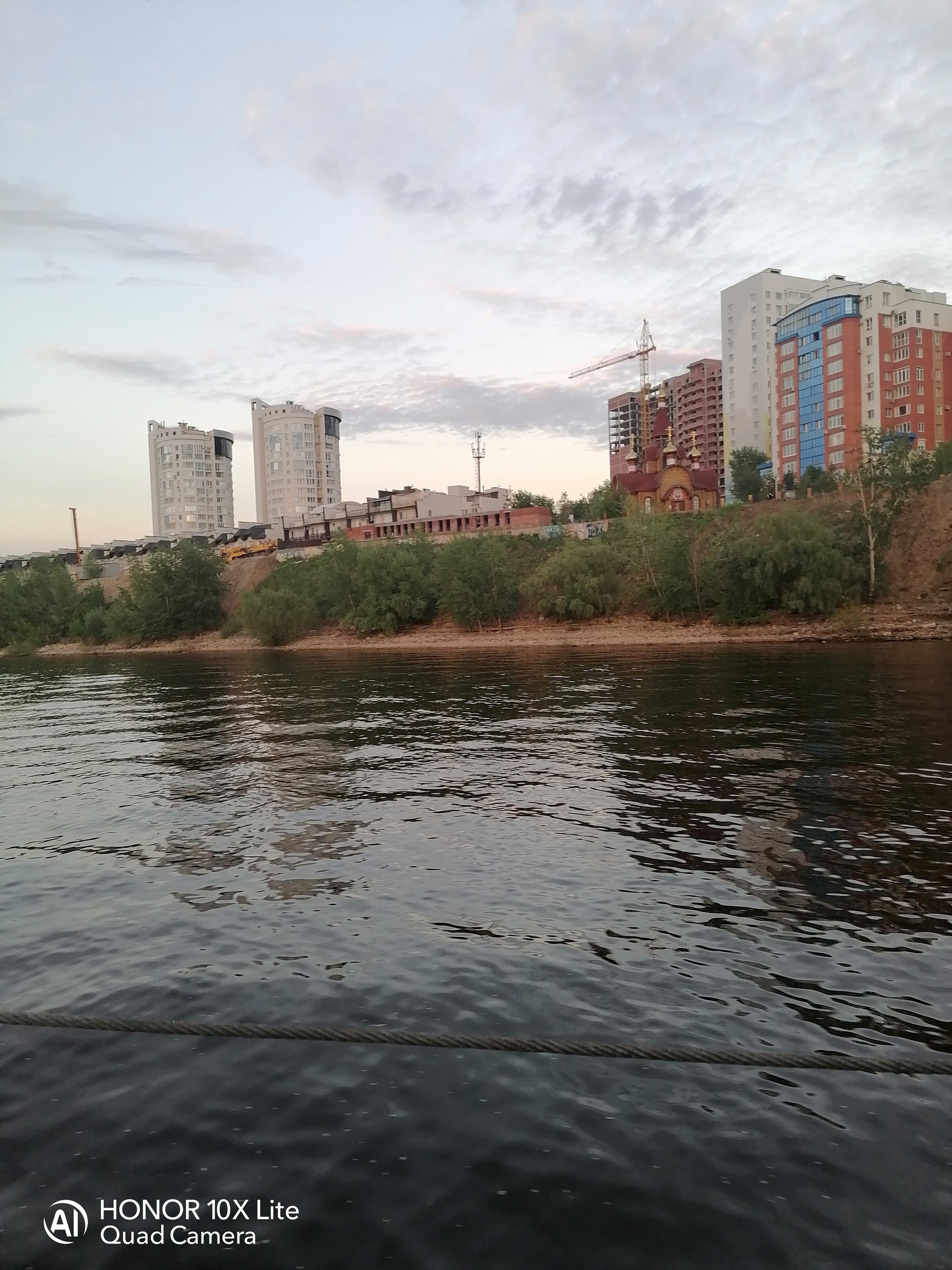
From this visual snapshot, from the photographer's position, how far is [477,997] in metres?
8.54

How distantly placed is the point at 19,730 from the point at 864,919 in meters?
32.8

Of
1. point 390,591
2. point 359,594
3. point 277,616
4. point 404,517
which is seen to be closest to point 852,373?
point 404,517

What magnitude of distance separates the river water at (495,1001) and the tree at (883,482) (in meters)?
55.2

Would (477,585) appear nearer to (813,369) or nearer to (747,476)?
(747,476)

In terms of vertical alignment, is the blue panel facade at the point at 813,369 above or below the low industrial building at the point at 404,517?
above

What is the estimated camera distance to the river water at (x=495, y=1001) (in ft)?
18.5

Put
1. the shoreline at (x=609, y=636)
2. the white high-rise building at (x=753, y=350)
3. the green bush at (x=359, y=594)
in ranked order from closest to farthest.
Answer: the shoreline at (x=609, y=636) → the green bush at (x=359, y=594) → the white high-rise building at (x=753, y=350)

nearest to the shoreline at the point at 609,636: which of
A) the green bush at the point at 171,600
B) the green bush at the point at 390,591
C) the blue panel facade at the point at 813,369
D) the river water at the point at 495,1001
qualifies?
the green bush at the point at 390,591

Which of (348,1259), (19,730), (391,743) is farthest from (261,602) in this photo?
(348,1259)

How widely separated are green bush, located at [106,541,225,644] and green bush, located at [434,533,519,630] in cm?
3728

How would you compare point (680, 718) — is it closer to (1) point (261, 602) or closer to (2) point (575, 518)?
(1) point (261, 602)

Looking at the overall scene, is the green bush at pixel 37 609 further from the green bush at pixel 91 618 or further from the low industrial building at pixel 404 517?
the low industrial building at pixel 404 517

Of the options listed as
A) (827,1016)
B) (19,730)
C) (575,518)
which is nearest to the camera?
(827,1016)

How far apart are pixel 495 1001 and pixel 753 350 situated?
566ft
